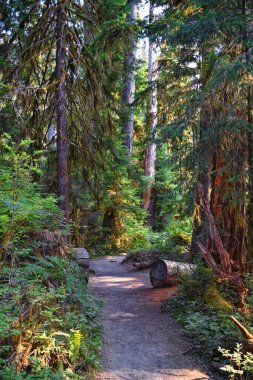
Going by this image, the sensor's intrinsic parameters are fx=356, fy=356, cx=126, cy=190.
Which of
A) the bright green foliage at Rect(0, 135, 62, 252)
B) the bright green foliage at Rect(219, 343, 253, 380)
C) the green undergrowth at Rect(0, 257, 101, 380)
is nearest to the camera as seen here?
the green undergrowth at Rect(0, 257, 101, 380)

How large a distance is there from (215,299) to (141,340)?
1.91 m

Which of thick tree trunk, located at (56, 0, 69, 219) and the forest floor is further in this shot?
thick tree trunk, located at (56, 0, 69, 219)

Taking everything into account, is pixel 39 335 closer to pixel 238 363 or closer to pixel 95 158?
pixel 238 363

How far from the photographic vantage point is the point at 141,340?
6.16 meters

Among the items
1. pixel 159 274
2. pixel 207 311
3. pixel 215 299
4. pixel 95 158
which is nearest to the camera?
pixel 207 311

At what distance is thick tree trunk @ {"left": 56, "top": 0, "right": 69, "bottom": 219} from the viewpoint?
9.22 m

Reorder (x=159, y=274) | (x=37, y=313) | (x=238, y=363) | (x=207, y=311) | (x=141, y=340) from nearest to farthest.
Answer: (x=238, y=363), (x=37, y=313), (x=141, y=340), (x=207, y=311), (x=159, y=274)

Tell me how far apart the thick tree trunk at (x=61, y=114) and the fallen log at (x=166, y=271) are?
2856 mm

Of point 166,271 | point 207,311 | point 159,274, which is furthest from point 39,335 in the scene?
point 159,274

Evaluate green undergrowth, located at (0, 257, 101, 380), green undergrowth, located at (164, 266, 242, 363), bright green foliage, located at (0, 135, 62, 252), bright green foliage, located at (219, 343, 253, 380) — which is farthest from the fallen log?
bright green foliage, located at (219, 343, 253, 380)

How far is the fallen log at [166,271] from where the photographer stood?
369 inches

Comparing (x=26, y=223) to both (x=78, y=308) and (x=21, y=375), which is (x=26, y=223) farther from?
(x=21, y=375)

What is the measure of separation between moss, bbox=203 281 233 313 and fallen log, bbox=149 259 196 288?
5.58 ft

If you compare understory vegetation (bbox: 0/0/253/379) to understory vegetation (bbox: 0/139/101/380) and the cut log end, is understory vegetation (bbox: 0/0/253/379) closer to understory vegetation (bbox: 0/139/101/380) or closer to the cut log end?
understory vegetation (bbox: 0/139/101/380)
